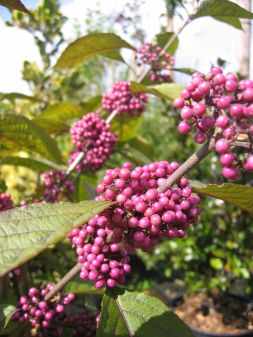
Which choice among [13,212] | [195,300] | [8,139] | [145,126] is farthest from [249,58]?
[145,126]

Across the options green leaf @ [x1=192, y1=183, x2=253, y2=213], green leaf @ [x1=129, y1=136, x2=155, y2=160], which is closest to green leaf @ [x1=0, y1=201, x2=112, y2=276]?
green leaf @ [x1=192, y1=183, x2=253, y2=213]

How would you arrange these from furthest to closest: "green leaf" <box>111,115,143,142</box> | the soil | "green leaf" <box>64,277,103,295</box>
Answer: the soil
"green leaf" <box>111,115,143,142</box>
"green leaf" <box>64,277,103,295</box>

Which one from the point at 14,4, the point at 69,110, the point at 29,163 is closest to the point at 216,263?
the point at 69,110

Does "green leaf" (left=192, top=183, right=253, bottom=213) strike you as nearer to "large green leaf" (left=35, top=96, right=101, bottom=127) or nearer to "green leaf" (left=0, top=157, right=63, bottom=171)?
"green leaf" (left=0, top=157, right=63, bottom=171)

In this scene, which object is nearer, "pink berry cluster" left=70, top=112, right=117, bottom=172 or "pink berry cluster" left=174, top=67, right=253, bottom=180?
"pink berry cluster" left=174, top=67, right=253, bottom=180

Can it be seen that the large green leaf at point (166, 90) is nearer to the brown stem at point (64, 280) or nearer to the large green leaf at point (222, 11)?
the large green leaf at point (222, 11)

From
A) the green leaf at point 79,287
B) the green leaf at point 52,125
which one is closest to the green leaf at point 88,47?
the green leaf at point 52,125

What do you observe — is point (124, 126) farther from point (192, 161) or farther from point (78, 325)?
point (192, 161)
